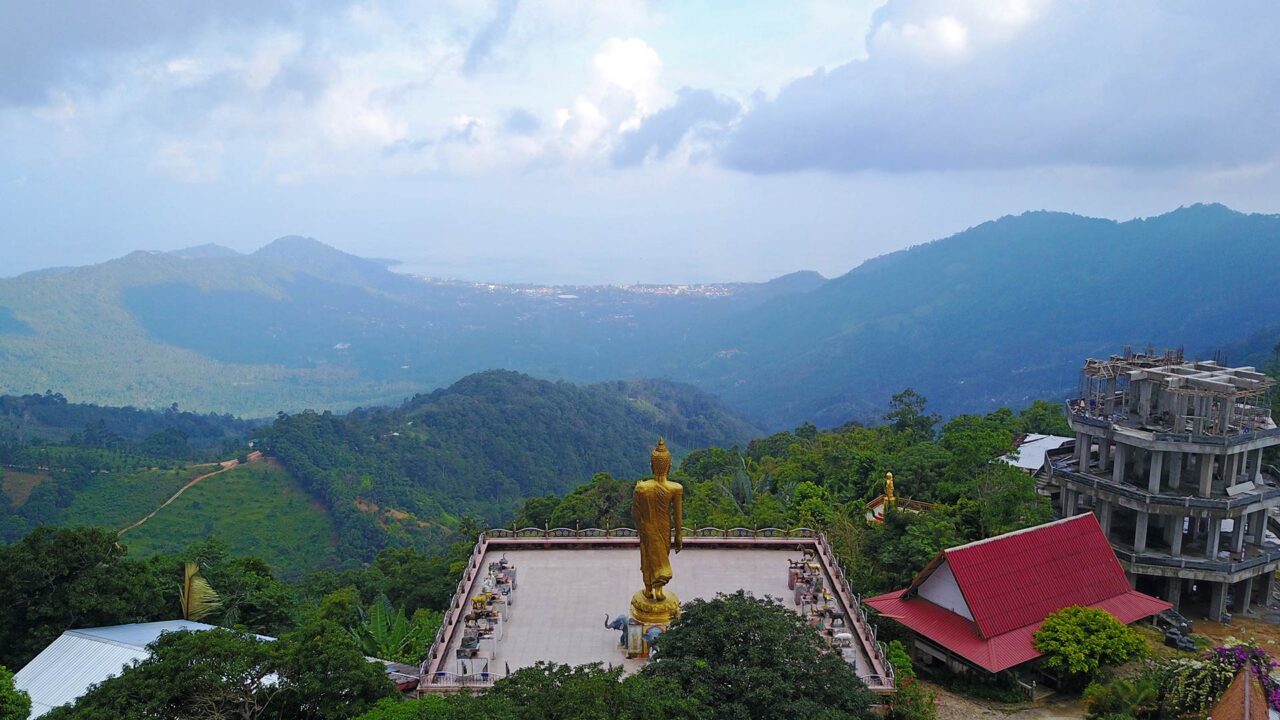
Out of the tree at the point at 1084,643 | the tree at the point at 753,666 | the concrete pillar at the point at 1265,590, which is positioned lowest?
the concrete pillar at the point at 1265,590

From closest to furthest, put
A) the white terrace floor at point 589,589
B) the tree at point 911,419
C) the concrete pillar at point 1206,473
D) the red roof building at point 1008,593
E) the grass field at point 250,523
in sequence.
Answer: the white terrace floor at point 589,589 → the red roof building at point 1008,593 → the concrete pillar at point 1206,473 → the tree at point 911,419 → the grass field at point 250,523

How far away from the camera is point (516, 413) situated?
4946 inches

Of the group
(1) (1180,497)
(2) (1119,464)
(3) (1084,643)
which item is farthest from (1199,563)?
(3) (1084,643)

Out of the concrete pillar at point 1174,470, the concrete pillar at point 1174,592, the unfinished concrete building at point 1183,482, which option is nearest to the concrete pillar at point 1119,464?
the unfinished concrete building at point 1183,482

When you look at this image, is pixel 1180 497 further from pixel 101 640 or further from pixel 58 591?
pixel 58 591

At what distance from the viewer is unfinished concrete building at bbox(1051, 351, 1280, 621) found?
1089 inches

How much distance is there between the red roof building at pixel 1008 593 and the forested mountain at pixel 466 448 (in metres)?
64.1

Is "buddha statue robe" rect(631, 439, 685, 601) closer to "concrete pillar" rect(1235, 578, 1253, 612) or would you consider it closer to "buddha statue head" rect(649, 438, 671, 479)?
"buddha statue head" rect(649, 438, 671, 479)

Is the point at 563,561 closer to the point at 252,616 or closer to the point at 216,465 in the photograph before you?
the point at 252,616

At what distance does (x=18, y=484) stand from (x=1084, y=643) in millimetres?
90932

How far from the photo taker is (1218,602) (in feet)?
91.2

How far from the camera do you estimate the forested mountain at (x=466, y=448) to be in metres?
90.3

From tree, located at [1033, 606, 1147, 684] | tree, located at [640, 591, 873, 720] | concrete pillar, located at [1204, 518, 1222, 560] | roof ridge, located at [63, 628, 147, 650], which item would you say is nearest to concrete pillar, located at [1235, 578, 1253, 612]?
concrete pillar, located at [1204, 518, 1222, 560]

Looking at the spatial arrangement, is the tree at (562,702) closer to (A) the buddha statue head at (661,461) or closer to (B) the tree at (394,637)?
(A) the buddha statue head at (661,461)
